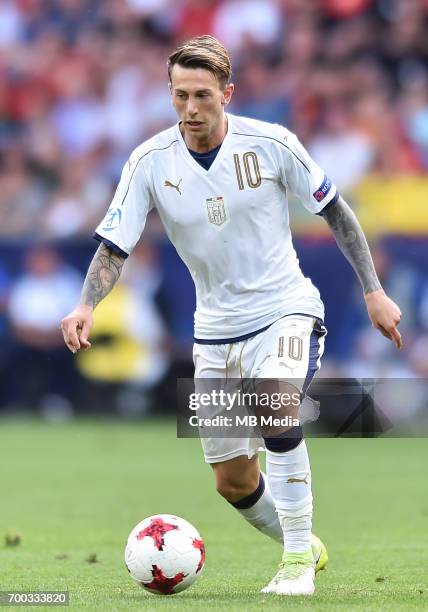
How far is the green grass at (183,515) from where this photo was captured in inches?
229

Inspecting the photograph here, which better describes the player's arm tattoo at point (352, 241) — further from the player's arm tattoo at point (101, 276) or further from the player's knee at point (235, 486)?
the player's knee at point (235, 486)

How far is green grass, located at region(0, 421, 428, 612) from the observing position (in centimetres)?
583

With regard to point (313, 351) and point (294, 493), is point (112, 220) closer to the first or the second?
point (313, 351)

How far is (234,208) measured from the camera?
19.6 ft

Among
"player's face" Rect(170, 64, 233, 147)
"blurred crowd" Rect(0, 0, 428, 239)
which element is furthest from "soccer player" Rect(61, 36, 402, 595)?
"blurred crowd" Rect(0, 0, 428, 239)

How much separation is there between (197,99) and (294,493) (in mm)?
1797

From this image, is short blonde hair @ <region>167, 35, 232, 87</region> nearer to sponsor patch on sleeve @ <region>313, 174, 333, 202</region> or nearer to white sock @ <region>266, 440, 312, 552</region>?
sponsor patch on sleeve @ <region>313, 174, 333, 202</region>

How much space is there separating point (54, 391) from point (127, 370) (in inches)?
43.6

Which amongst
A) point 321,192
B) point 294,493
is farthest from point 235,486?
point 321,192

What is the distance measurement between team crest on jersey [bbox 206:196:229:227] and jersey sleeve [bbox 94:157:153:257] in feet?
1.04

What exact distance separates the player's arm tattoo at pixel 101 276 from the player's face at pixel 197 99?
67 cm

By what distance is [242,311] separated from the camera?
610 cm

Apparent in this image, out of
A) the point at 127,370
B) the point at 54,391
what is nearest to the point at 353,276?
the point at 127,370

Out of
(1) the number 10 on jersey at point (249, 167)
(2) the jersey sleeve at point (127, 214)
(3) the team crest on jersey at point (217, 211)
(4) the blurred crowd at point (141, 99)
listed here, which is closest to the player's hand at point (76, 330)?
(2) the jersey sleeve at point (127, 214)
